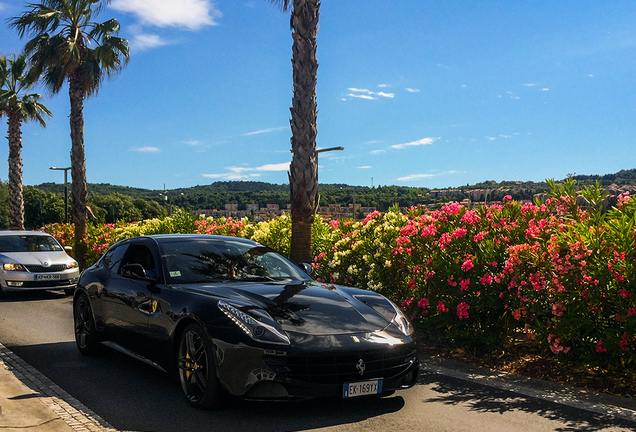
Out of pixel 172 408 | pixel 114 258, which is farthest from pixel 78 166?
pixel 172 408

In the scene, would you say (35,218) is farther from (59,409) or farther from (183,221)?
(59,409)

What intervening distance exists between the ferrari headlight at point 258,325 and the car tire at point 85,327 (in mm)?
2947

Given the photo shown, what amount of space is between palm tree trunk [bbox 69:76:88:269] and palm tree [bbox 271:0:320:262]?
12.9 metres

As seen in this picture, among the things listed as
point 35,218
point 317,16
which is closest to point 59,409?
point 317,16

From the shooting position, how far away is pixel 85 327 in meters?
7.52

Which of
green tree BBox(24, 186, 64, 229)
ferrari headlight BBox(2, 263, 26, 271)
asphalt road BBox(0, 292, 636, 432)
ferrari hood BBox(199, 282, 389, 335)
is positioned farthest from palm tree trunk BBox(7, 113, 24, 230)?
green tree BBox(24, 186, 64, 229)

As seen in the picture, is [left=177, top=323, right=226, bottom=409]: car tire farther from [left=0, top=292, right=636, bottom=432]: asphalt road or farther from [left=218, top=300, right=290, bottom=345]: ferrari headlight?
[left=218, top=300, right=290, bottom=345]: ferrari headlight

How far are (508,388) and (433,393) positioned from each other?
78cm

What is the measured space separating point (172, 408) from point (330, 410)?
1.34 metres

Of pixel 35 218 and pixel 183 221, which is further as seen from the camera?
pixel 35 218

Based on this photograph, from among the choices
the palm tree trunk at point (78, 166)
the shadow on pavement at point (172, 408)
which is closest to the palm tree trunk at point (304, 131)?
the shadow on pavement at point (172, 408)

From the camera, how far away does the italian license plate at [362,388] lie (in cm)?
472

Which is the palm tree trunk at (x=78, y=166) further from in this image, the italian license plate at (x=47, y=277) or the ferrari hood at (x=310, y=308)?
the ferrari hood at (x=310, y=308)

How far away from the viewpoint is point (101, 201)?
13150 centimetres
